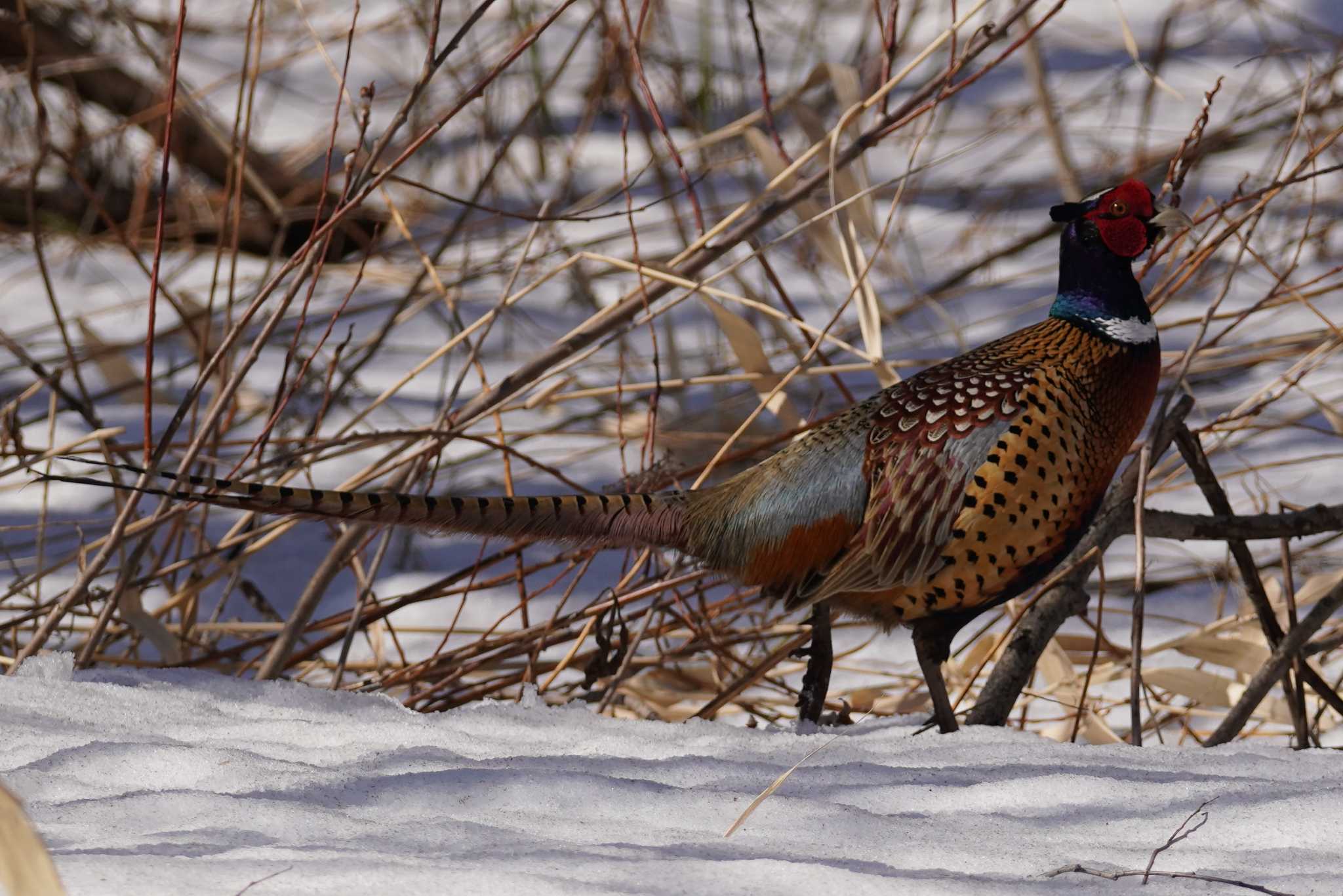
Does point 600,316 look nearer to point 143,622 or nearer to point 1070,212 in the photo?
point 1070,212

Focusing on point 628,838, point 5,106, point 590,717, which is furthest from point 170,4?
point 628,838

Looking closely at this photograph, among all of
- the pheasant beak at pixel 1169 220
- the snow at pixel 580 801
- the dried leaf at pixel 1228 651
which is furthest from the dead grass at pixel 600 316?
the snow at pixel 580 801

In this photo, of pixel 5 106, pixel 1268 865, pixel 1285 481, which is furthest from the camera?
pixel 5 106

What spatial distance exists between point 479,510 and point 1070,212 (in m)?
1.09

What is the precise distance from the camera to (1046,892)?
4.45 feet

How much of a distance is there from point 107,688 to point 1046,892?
1.47 metres

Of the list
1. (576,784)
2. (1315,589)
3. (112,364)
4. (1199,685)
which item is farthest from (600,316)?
(112,364)

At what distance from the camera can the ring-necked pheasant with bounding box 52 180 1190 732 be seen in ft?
7.09

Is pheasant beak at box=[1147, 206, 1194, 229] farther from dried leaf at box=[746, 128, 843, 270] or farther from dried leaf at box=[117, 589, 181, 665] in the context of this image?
dried leaf at box=[117, 589, 181, 665]

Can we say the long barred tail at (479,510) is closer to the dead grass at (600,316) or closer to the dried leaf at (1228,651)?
the dead grass at (600,316)

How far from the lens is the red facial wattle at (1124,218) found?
2352mm

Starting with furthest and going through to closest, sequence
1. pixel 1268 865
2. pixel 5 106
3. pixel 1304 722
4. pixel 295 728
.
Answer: pixel 5 106 < pixel 1304 722 < pixel 295 728 < pixel 1268 865

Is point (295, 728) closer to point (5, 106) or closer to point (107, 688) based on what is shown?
point (107, 688)

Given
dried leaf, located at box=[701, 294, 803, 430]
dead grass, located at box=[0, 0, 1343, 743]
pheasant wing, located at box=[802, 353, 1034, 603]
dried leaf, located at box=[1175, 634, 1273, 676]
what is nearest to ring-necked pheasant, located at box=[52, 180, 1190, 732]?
pheasant wing, located at box=[802, 353, 1034, 603]
